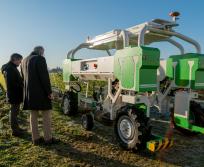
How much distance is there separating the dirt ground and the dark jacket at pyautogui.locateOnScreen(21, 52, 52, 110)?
873mm

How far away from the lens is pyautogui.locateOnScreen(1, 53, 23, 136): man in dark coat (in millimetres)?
6082

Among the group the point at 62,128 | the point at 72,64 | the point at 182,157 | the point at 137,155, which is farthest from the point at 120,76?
A: the point at 72,64

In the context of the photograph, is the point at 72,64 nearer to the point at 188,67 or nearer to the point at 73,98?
the point at 73,98

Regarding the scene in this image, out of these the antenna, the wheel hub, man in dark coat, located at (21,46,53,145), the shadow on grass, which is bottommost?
the shadow on grass

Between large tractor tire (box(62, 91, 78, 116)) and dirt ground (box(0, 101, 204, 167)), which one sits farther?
large tractor tire (box(62, 91, 78, 116))

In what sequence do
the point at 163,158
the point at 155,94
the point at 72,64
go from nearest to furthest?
the point at 163,158 < the point at 155,94 < the point at 72,64

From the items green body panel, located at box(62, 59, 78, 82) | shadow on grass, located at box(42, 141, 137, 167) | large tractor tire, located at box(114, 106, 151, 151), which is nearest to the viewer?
shadow on grass, located at box(42, 141, 137, 167)

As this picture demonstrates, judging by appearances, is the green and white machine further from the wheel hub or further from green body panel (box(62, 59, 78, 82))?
green body panel (box(62, 59, 78, 82))

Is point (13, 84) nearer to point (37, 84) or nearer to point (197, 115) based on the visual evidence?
point (37, 84)

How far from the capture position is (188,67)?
17.6ft

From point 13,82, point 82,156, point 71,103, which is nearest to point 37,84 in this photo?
point 13,82

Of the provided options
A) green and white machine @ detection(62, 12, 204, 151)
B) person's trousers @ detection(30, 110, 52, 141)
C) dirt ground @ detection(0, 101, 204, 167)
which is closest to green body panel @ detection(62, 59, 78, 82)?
green and white machine @ detection(62, 12, 204, 151)

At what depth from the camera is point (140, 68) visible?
182 inches

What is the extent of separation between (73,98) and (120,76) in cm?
312
